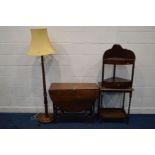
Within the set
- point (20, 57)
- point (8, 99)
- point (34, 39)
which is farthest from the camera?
point (8, 99)

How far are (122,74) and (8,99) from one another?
197 cm

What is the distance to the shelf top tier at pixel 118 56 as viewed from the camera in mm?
2879

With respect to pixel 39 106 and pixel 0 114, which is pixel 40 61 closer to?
pixel 39 106

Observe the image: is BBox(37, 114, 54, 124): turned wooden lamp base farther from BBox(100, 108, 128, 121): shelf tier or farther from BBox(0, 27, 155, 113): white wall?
BBox(100, 108, 128, 121): shelf tier

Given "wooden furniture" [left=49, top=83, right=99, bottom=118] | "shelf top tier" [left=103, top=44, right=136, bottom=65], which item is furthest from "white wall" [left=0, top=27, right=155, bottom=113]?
"wooden furniture" [left=49, top=83, right=99, bottom=118]

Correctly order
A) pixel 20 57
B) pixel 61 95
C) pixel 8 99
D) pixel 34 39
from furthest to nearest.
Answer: pixel 8 99, pixel 20 57, pixel 61 95, pixel 34 39

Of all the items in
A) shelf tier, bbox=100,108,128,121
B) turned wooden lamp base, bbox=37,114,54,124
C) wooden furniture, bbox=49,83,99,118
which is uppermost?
wooden furniture, bbox=49,83,99,118

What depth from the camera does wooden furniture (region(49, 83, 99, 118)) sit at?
115 inches

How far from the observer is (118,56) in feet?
9.96

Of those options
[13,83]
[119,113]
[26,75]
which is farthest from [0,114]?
[119,113]

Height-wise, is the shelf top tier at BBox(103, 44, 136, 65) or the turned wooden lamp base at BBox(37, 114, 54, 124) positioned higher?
the shelf top tier at BBox(103, 44, 136, 65)

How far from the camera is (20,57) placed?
314 centimetres

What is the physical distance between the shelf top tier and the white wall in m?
0.12

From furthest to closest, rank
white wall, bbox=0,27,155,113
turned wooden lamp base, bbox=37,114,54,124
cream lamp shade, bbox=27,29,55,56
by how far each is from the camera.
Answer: turned wooden lamp base, bbox=37,114,54,124 → white wall, bbox=0,27,155,113 → cream lamp shade, bbox=27,29,55,56
